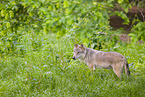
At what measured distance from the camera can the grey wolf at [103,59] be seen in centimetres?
599

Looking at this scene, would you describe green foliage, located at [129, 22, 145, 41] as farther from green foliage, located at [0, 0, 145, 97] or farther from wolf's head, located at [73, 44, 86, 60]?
wolf's head, located at [73, 44, 86, 60]

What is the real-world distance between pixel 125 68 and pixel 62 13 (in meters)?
3.20

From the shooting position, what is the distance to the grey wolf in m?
5.99

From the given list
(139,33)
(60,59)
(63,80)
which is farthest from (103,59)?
(139,33)

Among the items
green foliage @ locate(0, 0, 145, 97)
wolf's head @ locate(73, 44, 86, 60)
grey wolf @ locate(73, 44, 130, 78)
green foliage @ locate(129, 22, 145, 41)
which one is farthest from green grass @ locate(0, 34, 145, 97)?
green foliage @ locate(129, 22, 145, 41)

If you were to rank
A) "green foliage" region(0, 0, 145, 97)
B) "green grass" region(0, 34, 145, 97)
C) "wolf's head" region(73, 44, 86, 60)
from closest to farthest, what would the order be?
1. "green foliage" region(0, 0, 145, 97)
2. "green grass" region(0, 34, 145, 97)
3. "wolf's head" region(73, 44, 86, 60)

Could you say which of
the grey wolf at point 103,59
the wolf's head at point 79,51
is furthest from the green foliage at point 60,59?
the wolf's head at point 79,51

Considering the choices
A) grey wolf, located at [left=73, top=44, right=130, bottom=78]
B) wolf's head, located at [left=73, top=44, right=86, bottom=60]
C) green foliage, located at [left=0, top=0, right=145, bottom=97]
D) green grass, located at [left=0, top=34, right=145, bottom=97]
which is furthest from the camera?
wolf's head, located at [left=73, top=44, right=86, bottom=60]

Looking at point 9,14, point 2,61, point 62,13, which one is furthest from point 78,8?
point 2,61

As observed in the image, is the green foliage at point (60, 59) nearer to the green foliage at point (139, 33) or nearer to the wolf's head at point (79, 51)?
the green foliage at point (139, 33)

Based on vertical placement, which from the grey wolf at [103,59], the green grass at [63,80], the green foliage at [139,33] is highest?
the green foliage at [139,33]

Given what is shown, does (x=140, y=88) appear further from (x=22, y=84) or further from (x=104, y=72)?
(x=22, y=84)

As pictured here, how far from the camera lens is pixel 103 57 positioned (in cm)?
632

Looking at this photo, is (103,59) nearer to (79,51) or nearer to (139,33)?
(79,51)
